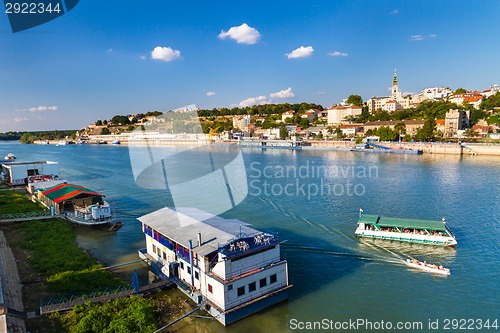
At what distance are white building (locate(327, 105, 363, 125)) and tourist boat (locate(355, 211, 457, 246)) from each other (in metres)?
122

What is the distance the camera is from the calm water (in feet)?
44.2

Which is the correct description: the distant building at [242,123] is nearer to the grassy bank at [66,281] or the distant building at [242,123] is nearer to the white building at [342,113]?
the white building at [342,113]

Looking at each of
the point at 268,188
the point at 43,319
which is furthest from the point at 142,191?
the point at 43,319

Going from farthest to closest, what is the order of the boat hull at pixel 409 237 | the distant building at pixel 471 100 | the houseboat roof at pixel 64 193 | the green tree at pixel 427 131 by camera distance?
the distant building at pixel 471 100, the green tree at pixel 427 131, the houseboat roof at pixel 64 193, the boat hull at pixel 409 237

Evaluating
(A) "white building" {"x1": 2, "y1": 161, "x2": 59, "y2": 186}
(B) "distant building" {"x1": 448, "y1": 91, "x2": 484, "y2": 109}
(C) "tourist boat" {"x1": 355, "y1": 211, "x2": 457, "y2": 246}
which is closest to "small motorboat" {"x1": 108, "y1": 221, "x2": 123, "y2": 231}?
(C) "tourist boat" {"x1": 355, "y1": 211, "x2": 457, "y2": 246}

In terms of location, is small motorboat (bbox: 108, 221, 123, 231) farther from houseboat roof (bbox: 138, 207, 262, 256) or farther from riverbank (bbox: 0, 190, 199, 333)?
houseboat roof (bbox: 138, 207, 262, 256)

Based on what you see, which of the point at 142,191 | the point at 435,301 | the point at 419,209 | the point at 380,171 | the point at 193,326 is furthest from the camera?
the point at 380,171

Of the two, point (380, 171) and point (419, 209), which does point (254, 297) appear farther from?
point (380, 171)

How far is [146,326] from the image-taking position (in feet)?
37.9

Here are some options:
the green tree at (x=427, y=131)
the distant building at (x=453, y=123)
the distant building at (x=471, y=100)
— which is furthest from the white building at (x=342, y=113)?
the green tree at (x=427, y=131)

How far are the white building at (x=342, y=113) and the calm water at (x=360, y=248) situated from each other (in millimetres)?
100708

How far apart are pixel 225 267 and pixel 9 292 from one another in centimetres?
932

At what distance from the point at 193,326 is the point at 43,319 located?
5363 mm

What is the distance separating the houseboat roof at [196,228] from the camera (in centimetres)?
1320
